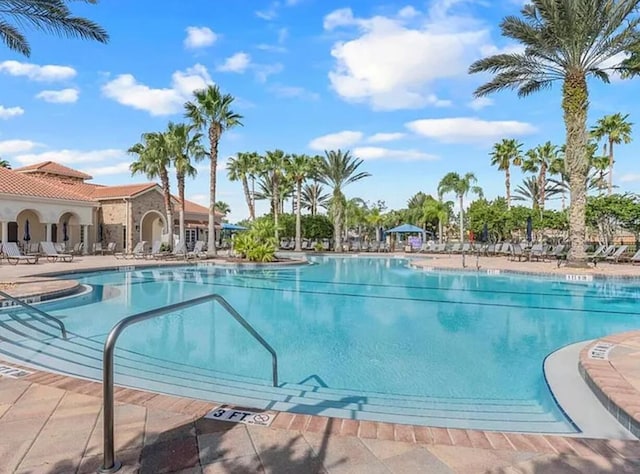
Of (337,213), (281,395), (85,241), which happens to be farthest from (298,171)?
(281,395)

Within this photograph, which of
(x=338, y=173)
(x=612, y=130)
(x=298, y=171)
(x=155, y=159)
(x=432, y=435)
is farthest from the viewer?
(x=612, y=130)

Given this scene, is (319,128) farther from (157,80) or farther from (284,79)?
(157,80)

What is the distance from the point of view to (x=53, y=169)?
3372cm

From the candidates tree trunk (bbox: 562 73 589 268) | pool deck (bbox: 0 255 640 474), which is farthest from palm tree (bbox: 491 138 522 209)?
pool deck (bbox: 0 255 640 474)

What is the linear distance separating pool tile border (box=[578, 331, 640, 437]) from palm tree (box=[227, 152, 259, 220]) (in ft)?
116

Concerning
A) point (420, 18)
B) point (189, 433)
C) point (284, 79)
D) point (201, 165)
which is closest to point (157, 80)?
point (284, 79)

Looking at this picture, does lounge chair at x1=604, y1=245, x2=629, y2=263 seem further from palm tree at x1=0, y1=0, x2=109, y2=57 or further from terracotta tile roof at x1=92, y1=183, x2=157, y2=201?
terracotta tile roof at x1=92, y1=183, x2=157, y2=201

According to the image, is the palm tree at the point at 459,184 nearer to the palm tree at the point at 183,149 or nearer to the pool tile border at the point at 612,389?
the palm tree at the point at 183,149

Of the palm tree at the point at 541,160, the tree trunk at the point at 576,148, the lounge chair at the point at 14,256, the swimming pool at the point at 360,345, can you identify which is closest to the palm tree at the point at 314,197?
the palm tree at the point at 541,160

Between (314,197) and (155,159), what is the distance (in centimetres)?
2105

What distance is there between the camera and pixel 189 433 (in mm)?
3150

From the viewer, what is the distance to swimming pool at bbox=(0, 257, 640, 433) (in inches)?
191

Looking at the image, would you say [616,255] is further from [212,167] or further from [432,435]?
[432,435]

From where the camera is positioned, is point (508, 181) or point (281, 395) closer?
point (281, 395)
